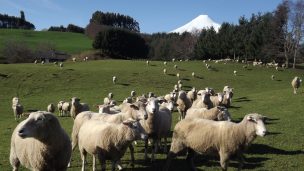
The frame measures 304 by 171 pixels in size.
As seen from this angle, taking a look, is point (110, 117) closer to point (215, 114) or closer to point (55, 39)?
point (215, 114)

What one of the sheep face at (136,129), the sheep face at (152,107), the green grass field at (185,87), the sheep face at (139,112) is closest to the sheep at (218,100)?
the green grass field at (185,87)

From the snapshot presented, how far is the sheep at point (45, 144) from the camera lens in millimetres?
9015

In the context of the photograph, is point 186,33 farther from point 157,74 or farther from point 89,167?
point 89,167

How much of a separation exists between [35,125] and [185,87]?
37.3m

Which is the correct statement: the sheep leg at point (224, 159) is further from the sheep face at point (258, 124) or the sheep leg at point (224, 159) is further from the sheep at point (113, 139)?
the sheep at point (113, 139)

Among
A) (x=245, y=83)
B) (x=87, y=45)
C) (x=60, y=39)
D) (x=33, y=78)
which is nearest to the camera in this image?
(x=33, y=78)

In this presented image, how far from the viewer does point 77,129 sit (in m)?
14.5

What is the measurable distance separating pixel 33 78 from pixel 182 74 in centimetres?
1922

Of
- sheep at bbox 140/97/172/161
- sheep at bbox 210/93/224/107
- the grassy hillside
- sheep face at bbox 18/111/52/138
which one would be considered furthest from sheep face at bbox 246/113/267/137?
the grassy hillside

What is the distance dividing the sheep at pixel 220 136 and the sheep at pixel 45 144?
420 cm

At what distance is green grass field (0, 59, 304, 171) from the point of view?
14.6 meters

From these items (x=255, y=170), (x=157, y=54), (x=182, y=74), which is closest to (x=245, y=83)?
(x=182, y=74)

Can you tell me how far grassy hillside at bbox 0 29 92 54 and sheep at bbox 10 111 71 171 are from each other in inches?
3990

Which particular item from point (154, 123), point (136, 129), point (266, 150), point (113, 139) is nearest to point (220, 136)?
point (136, 129)
